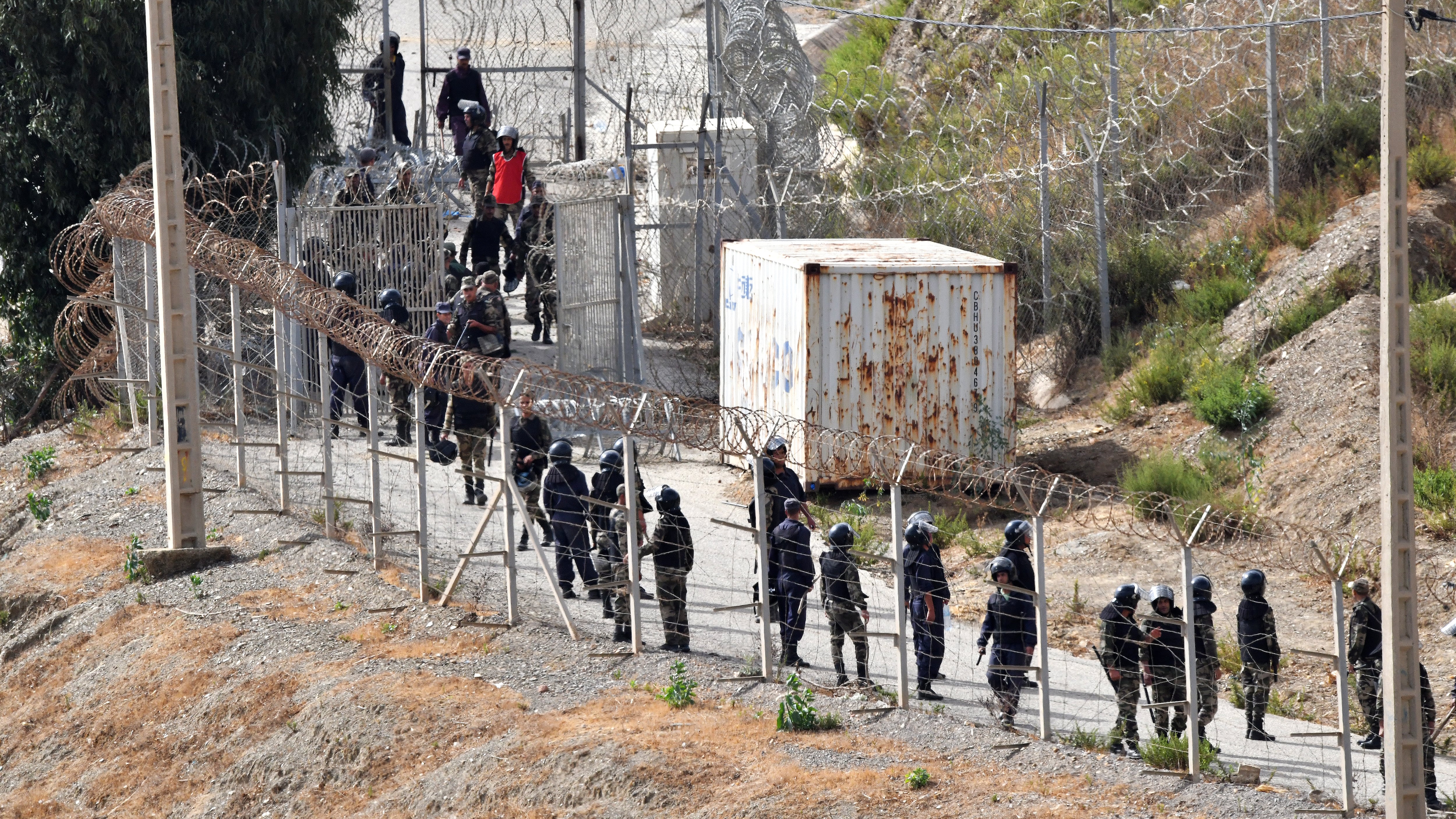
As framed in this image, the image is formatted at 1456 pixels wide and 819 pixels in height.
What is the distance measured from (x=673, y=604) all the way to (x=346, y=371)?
16.9ft

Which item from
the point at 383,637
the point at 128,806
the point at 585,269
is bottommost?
the point at 128,806

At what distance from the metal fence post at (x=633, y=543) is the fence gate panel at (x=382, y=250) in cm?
584

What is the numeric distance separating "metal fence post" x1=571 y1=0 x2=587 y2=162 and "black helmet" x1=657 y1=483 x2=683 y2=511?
9.69 metres

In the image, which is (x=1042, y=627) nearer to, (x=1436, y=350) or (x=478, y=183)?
(x=1436, y=350)

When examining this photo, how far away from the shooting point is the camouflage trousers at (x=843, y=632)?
25.4 ft

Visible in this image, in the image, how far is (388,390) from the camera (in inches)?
466

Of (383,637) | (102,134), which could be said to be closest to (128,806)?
(383,637)

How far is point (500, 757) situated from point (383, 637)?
6.29ft

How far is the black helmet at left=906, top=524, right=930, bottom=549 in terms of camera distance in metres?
7.79

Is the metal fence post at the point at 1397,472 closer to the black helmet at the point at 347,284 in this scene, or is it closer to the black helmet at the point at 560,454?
the black helmet at the point at 560,454

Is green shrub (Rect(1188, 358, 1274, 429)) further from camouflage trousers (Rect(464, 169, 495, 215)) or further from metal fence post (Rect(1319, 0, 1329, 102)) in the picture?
camouflage trousers (Rect(464, 169, 495, 215))

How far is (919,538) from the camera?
780 cm

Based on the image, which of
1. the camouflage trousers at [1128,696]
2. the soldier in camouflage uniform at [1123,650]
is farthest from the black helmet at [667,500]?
the camouflage trousers at [1128,696]

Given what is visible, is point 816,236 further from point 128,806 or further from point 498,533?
point 128,806
